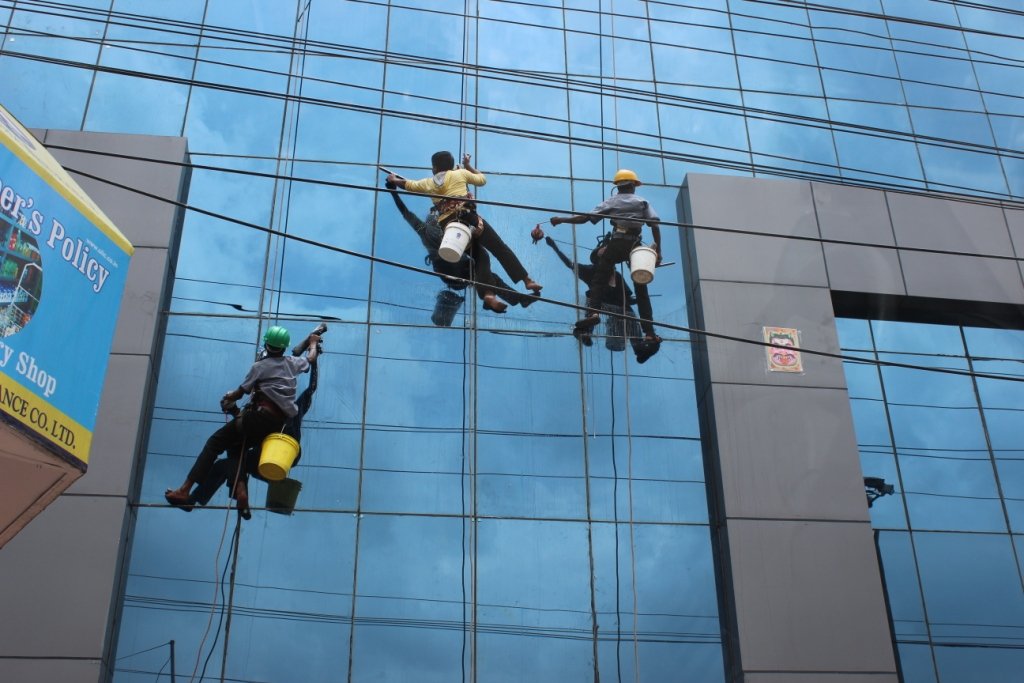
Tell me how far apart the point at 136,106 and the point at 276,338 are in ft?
14.0

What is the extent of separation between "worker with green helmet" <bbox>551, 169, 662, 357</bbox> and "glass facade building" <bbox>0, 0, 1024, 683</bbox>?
0.18 m

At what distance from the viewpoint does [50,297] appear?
7.61m

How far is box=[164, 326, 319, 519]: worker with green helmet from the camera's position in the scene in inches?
433

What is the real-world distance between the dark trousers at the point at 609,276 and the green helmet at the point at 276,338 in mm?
3607

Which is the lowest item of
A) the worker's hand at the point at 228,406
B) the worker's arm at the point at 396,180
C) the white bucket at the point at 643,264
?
the worker's hand at the point at 228,406

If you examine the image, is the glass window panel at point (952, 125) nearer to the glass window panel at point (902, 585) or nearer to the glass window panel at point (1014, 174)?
the glass window panel at point (1014, 174)

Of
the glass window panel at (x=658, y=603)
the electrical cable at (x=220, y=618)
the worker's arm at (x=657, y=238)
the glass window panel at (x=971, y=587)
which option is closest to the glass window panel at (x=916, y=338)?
the glass window panel at (x=971, y=587)

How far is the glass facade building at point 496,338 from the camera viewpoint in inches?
424

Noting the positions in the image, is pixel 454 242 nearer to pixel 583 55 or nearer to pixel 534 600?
pixel 534 600

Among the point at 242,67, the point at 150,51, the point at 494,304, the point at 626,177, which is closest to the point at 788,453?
the point at 494,304

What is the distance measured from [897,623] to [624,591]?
3.02m

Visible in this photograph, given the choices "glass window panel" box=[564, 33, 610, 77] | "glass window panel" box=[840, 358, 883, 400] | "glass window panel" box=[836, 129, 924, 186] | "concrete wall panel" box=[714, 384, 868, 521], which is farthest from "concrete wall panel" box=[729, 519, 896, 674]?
"glass window panel" box=[564, 33, 610, 77]

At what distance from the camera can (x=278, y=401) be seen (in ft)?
36.4

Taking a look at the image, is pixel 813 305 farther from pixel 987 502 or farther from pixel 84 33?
pixel 84 33
